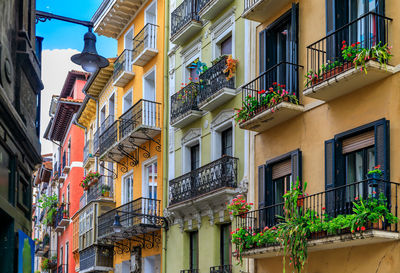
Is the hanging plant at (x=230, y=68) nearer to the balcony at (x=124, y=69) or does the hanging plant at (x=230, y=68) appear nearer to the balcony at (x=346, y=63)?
the balcony at (x=346, y=63)

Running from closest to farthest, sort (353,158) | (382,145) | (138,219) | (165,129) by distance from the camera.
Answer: (382,145), (353,158), (138,219), (165,129)

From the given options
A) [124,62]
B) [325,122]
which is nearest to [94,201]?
[124,62]

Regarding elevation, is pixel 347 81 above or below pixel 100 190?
above

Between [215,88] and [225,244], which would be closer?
[225,244]

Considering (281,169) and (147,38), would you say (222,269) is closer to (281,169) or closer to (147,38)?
(281,169)

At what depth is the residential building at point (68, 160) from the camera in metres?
39.0

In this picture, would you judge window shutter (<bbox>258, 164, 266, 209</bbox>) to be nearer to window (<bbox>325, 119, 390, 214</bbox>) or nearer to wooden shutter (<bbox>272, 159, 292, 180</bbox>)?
wooden shutter (<bbox>272, 159, 292, 180</bbox>)

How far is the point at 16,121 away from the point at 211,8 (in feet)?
36.3

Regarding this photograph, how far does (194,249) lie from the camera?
808 inches

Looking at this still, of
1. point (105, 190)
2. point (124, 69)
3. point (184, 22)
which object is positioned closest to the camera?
point (184, 22)

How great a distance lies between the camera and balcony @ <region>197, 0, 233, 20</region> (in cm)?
1938

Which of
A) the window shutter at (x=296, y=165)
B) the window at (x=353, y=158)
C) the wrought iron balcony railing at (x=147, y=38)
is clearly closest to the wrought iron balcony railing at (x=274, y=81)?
the window shutter at (x=296, y=165)

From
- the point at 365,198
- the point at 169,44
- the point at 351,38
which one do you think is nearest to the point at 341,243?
the point at 365,198

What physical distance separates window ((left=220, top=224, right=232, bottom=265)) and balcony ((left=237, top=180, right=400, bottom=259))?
2372mm
